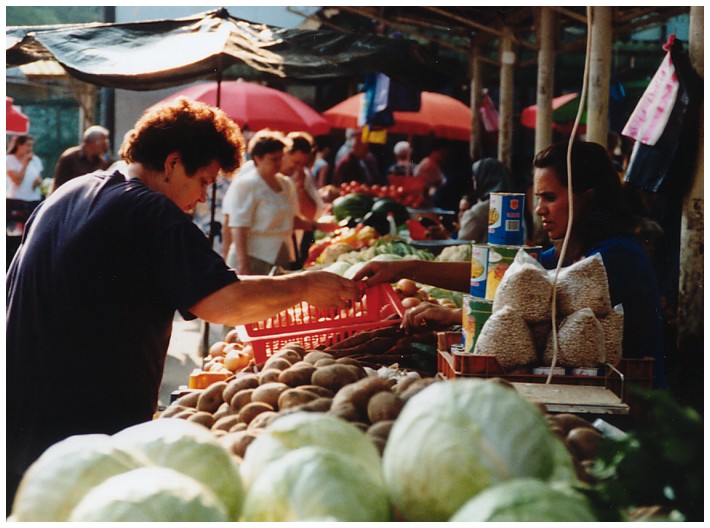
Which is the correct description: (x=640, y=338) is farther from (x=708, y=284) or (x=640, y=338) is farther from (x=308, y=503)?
(x=308, y=503)

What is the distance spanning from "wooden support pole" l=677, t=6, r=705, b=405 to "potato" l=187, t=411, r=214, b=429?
326 centimetres

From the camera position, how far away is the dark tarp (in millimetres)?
5926

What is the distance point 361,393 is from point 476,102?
12028 millimetres

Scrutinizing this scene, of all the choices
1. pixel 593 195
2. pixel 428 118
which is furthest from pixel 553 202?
pixel 428 118

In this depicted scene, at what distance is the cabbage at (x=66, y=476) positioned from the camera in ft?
4.75

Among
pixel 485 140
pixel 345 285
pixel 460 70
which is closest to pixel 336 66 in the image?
pixel 460 70

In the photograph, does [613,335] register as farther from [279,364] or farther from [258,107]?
[258,107]

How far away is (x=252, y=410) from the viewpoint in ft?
8.02

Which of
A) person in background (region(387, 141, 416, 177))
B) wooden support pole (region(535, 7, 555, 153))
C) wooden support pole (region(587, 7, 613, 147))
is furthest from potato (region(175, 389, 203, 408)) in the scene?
person in background (region(387, 141, 416, 177))

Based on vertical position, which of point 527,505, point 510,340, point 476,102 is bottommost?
→ point 510,340

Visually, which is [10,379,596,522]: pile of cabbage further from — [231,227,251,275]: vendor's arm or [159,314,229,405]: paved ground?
[231,227,251,275]: vendor's arm

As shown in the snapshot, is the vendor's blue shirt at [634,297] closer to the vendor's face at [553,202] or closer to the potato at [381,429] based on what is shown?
the vendor's face at [553,202]

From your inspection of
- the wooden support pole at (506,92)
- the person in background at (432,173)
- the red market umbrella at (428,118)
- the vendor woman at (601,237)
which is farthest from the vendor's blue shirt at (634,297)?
the red market umbrella at (428,118)

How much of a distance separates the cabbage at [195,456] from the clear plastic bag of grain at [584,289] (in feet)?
4.62
